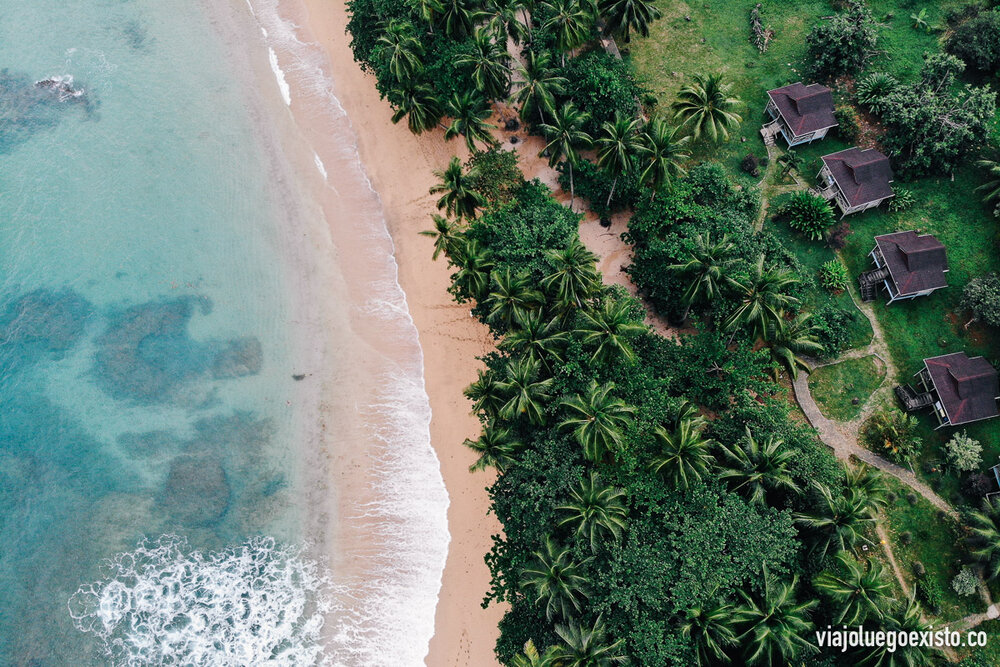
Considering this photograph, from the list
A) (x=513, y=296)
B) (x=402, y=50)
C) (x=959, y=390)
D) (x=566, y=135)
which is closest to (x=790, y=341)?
(x=959, y=390)

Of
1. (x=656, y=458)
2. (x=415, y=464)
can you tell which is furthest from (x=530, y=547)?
(x=415, y=464)

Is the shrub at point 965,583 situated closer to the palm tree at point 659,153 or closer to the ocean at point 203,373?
the palm tree at point 659,153

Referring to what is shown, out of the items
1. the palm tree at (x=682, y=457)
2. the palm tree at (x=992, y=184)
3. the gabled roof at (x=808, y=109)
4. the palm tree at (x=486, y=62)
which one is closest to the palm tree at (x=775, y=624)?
the palm tree at (x=682, y=457)

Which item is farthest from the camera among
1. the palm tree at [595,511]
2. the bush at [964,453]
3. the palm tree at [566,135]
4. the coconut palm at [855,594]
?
the palm tree at [566,135]

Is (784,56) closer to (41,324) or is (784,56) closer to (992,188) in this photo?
(992,188)

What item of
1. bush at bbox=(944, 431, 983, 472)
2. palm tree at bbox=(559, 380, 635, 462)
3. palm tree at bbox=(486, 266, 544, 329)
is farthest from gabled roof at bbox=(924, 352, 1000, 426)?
palm tree at bbox=(486, 266, 544, 329)
